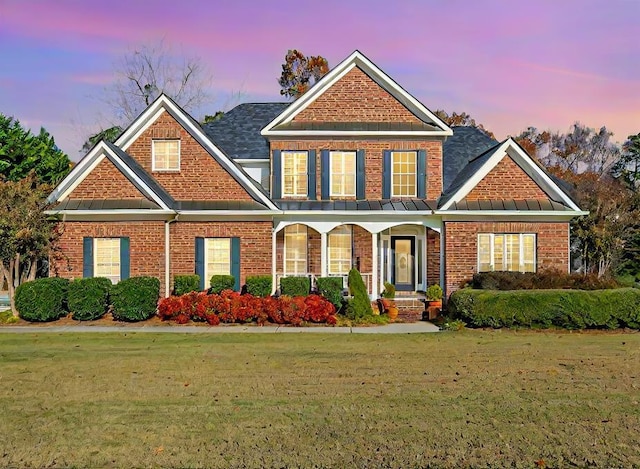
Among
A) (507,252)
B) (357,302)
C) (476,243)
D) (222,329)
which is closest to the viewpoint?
(222,329)

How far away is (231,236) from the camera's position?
20.1 meters

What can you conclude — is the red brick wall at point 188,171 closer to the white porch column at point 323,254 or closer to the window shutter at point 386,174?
the white porch column at point 323,254

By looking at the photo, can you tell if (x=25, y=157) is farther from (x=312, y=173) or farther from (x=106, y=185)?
(x=312, y=173)

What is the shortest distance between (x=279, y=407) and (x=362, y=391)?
4.86ft

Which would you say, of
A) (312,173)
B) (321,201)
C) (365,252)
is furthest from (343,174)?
(365,252)

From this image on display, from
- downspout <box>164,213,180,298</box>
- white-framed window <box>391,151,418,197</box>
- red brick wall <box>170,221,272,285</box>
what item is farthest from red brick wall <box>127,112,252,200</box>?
white-framed window <box>391,151,418,197</box>

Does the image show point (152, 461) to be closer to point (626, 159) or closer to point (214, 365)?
point (214, 365)

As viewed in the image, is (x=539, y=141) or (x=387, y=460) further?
(x=539, y=141)

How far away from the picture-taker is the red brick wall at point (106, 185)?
19.1 m

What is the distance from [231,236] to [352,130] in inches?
213

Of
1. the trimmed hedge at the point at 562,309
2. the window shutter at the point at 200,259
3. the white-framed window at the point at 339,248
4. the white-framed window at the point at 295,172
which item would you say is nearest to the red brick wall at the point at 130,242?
the window shutter at the point at 200,259

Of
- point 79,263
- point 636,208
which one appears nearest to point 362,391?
point 79,263

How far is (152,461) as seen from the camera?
6.33m

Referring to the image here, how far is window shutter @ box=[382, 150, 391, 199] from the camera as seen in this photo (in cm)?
2133
